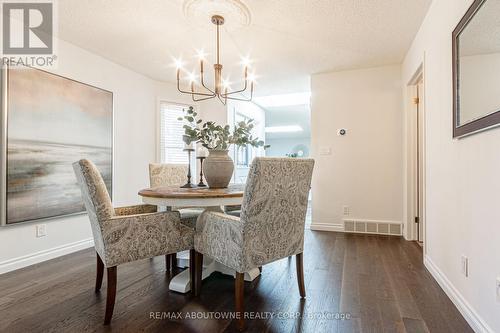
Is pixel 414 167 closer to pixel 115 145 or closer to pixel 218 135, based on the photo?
pixel 218 135

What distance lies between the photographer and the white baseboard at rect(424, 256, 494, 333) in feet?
4.81

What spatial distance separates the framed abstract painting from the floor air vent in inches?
132

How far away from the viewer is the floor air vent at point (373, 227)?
12.1 ft

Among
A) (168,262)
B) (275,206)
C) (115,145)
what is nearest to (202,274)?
(168,262)

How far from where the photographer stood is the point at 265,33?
280 centimetres

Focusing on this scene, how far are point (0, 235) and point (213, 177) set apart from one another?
1991 mm

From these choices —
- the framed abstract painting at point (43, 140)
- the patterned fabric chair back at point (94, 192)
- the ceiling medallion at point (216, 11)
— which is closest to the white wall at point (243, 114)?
the ceiling medallion at point (216, 11)

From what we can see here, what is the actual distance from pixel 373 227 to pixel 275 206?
2.74 m

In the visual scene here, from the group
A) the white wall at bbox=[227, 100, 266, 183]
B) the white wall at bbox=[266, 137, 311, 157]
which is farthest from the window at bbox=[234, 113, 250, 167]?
the white wall at bbox=[266, 137, 311, 157]

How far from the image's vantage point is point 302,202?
1.76m

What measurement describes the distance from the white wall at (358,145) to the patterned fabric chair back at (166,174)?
2.04 m

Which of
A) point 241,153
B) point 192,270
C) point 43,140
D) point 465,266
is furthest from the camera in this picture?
point 241,153

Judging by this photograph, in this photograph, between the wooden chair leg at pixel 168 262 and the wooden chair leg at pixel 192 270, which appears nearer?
the wooden chair leg at pixel 192 270

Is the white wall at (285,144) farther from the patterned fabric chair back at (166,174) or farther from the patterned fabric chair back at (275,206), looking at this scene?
the patterned fabric chair back at (275,206)
